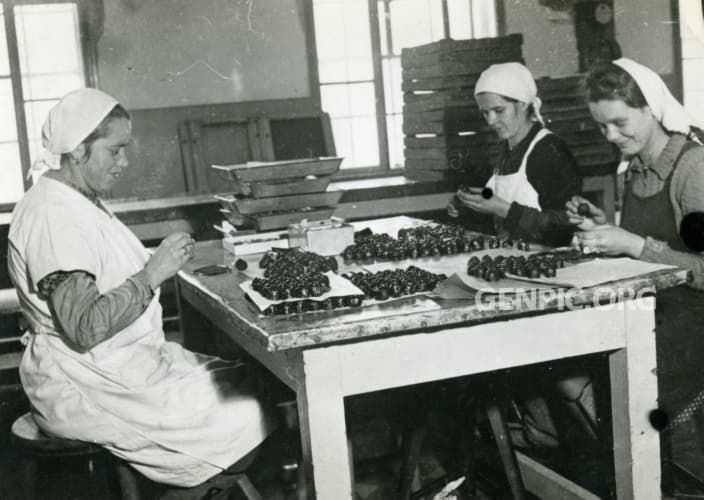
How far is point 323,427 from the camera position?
6.44 ft

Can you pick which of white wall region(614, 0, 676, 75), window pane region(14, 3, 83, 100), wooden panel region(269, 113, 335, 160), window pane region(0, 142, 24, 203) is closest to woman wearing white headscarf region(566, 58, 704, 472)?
wooden panel region(269, 113, 335, 160)

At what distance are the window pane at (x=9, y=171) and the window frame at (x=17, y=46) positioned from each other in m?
0.06

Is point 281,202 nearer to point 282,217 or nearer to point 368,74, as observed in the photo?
point 282,217

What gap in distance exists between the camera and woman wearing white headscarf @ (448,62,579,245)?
11.9ft

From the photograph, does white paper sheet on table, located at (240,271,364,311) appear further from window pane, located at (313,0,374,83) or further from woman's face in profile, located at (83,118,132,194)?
window pane, located at (313,0,374,83)

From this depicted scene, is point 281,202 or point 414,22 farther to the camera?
point 414,22

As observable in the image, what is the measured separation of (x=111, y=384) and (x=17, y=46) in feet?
14.1

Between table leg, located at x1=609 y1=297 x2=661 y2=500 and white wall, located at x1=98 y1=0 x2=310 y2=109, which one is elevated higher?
white wall, located at x1=98 y1=0 x2=310 y2=109

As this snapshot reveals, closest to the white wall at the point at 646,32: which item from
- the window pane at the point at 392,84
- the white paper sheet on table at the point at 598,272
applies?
the window pane at the point at 392,84

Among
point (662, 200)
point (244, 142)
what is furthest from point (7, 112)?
point (662, 200)

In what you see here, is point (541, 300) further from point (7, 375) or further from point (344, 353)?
point (7, 375)

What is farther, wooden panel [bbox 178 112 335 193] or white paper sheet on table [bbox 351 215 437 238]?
wooden panel [bbox 178 112 335 193]

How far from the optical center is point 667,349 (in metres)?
2.62

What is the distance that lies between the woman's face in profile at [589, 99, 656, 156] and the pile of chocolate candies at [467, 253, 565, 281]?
0.62 meters
